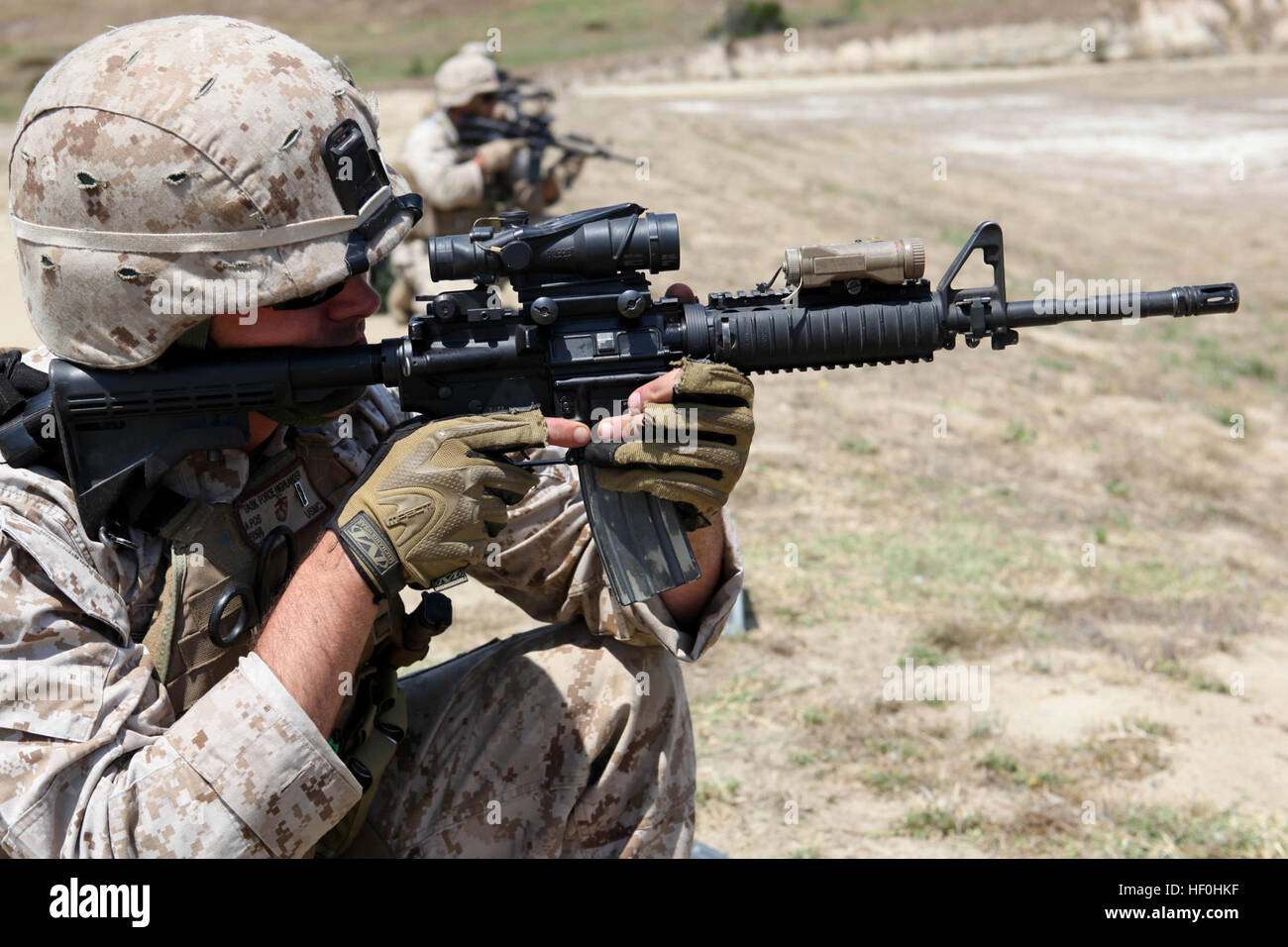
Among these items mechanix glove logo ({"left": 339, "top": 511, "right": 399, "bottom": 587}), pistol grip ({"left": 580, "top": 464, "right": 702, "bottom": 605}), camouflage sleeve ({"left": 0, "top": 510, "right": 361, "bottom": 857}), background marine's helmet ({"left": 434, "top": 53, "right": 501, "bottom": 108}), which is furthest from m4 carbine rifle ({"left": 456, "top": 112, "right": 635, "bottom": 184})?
camouflage sleeve ({"left": 0, "top": 510, "right": 361, "bottom": 857})

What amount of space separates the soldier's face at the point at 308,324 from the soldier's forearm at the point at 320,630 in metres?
0.48

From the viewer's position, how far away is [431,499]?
2.38 meters

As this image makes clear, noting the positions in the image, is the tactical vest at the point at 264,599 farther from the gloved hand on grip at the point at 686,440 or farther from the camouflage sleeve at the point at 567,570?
the gloved hand on grip at the point at 686,440

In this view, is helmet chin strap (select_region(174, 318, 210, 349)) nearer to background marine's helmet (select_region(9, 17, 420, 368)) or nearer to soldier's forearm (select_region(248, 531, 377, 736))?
background marine's helmet (select_region(9, 17, 420, 368))

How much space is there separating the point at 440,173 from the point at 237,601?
794 centimetres

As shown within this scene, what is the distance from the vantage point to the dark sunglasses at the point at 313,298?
2605 millimetres

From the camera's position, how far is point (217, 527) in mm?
2529

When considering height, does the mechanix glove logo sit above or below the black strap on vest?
below

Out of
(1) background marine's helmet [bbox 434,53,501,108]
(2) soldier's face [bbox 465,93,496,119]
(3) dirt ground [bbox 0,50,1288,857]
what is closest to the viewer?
(3) dirt ground [bbox 0,50,1288,857]

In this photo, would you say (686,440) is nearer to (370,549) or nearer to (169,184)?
(370,549)

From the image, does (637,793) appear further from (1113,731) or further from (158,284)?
(1113,731)

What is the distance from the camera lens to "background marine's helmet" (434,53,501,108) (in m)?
10.6

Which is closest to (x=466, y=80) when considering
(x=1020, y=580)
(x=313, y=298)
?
(x=1020, y=580)

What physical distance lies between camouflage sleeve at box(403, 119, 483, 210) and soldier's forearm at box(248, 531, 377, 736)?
799cm
